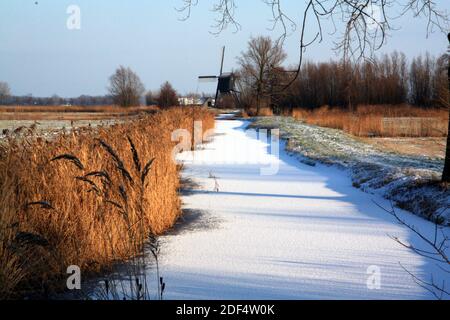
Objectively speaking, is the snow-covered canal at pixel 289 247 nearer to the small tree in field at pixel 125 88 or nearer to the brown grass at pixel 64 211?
the brown grass at pixel 64 211

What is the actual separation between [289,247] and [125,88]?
163 feet

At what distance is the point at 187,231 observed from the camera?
16.4 ft

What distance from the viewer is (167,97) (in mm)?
30625

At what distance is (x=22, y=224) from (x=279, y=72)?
2811mm

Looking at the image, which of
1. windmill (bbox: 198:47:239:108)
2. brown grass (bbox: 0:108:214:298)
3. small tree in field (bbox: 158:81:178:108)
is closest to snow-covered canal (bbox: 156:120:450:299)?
brown grass (bbox: 0:108:214:298)

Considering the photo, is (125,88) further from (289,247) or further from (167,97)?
(289,247)

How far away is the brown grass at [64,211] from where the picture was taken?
3066mm

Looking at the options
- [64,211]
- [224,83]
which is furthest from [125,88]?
[64,211]

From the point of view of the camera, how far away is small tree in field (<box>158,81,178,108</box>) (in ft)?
99.2

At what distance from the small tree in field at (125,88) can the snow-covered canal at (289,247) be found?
45.0 metres

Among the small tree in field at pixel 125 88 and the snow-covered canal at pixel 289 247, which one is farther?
the small tree in field at pixel 125 88

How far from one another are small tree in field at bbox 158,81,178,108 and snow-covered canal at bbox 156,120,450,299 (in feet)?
75.7

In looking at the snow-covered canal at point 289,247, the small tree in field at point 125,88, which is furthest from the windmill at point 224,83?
the snow-covered canal at point 289,247
